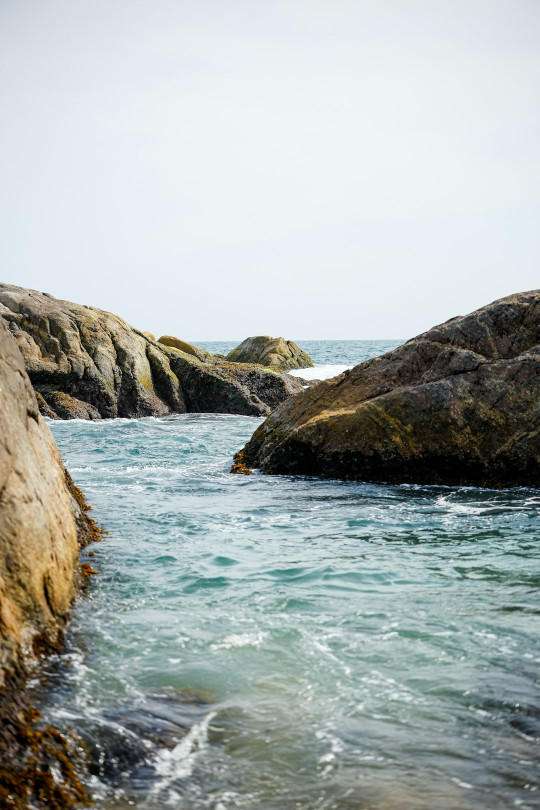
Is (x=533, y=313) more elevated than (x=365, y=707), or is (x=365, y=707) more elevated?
(x=533, y=313)

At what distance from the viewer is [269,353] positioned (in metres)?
36.2

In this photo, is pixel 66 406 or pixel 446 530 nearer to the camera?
pixel 446 530

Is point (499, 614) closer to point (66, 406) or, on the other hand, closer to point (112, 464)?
point (112, 464)

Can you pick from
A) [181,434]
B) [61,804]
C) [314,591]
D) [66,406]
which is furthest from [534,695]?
[66,406]

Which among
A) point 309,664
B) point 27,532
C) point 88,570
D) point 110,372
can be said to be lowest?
point 309,664

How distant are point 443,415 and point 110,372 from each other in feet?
47.0

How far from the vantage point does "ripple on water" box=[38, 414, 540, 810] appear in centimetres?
338

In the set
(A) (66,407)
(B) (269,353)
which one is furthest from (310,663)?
(B) (269,353)

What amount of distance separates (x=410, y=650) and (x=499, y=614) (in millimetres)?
980

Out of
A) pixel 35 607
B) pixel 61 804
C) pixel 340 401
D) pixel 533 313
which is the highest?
pixel 533 313

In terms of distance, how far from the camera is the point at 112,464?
13.7m

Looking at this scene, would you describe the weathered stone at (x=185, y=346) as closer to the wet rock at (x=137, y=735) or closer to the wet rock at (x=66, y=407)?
the wet rock at (x=66, y=407)

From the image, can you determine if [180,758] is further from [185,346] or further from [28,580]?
[185,346]

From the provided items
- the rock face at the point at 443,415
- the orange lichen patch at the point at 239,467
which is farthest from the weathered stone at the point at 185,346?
the rock face at the point at 443,415
